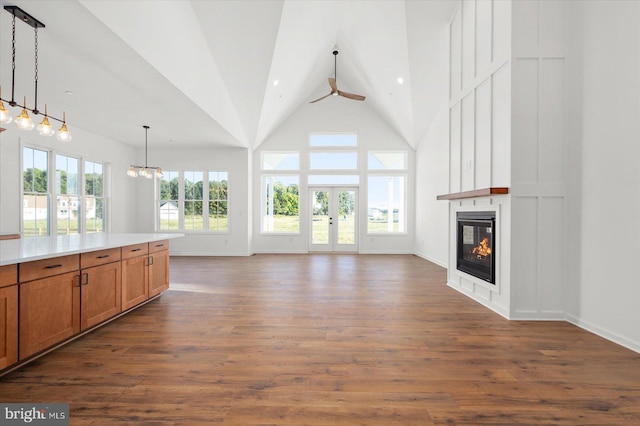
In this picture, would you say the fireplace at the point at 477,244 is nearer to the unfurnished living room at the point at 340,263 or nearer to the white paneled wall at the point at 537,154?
the unfurnished living room at the point at 340,263

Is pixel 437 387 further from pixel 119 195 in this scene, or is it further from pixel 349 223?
pixel 119 195

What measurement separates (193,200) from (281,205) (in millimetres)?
2388

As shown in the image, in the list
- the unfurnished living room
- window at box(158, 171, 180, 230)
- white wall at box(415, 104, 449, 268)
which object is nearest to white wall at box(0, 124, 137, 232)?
the unfurnished living room

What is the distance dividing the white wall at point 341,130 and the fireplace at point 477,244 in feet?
13.9

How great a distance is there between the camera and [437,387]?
2086 millimetres

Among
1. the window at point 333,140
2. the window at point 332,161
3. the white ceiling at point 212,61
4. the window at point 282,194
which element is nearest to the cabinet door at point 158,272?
the white ceiling at point 212,61

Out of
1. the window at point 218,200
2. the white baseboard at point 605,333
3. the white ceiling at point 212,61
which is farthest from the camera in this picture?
the window at point 218,200

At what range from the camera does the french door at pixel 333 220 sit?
9.06 metres

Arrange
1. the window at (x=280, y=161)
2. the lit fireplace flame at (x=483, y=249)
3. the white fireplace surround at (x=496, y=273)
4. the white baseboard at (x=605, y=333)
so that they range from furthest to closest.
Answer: the window at (x=280, y=161)
the lit fireplace flame at (x=483, y=249)
the white fireplace surround at (x=496, y=273)
the white baseboard at (x=605, y=333)

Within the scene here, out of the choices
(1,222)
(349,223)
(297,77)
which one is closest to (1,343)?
(1,222)

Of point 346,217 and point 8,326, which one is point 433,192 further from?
point 8,326

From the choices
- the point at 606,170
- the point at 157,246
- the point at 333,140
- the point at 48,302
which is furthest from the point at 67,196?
the point at 606,170

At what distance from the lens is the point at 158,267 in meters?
4.15

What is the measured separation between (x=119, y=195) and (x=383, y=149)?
23.1 ft
